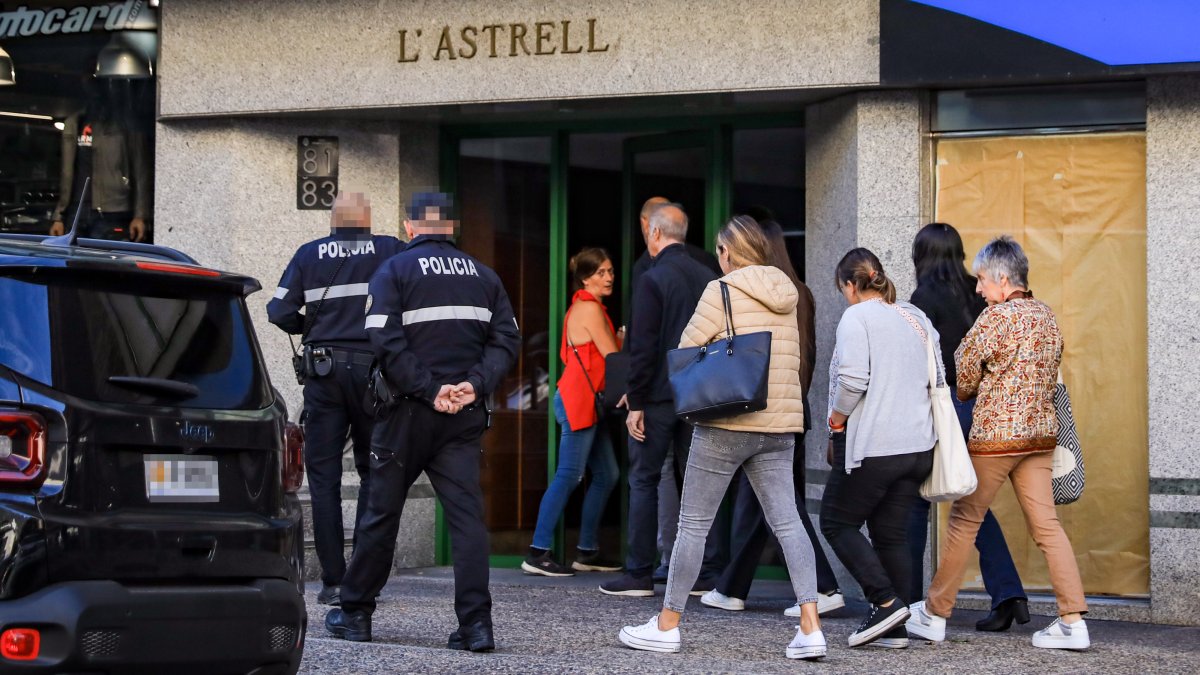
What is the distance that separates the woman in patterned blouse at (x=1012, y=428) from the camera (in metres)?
7.28

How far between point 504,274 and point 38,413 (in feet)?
21.1

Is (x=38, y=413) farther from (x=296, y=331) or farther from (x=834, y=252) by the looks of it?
(x=834, y=252)

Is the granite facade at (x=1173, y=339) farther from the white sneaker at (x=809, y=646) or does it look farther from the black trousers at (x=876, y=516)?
the white sneaker at (x=809, y=646)

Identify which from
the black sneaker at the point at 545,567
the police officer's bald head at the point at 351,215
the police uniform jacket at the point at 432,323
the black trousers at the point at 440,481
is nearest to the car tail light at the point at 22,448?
the police uniform jacket at the point at 432,323

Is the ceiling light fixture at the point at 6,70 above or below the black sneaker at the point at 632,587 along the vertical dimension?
above

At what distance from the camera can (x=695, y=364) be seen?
674 cm

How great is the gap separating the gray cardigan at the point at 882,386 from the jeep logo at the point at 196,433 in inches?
121

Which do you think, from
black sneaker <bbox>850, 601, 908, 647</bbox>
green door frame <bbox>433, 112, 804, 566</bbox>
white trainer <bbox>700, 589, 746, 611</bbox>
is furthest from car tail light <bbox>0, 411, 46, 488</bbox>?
green door frame <bbox>433, 112, 804, 566</bbox>

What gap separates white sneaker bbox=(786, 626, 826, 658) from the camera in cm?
670

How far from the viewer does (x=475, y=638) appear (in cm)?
661

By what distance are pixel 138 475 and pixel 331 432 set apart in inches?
117

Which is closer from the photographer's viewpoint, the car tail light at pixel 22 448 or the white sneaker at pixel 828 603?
the car tail light at pixel 22 448

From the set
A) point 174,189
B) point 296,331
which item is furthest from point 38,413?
point 174,189

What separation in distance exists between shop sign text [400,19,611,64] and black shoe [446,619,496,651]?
4.06 meters
